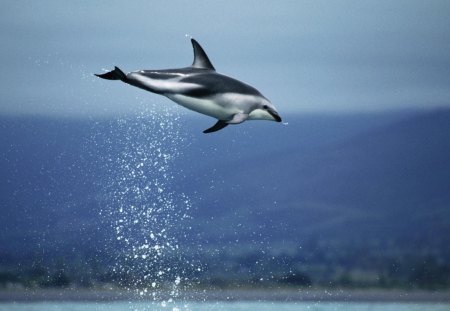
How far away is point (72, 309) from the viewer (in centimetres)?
1758

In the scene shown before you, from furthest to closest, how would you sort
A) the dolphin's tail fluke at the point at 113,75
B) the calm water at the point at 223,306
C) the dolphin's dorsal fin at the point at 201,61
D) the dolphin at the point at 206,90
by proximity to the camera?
the calm water at the point at 223,306 < the dolphin's dorsal fin at the point at 201,61 < the dolphin at the point at 206,90 < the dolphin's tail fluke at the point at 113,75

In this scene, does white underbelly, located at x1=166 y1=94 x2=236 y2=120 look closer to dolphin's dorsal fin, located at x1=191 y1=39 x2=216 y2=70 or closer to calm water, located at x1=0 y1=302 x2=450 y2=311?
dolphin's dorsal fin, located at x1=191 y1=39 x2=216 y2=70

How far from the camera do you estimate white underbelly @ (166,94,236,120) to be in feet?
32.5

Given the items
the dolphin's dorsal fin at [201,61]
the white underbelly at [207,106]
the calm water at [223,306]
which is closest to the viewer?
the white underbelly at [207,106]

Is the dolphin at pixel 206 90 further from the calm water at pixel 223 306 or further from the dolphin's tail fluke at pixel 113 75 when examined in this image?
the calm water at pixel 223 306

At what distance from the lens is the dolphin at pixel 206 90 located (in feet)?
31.5

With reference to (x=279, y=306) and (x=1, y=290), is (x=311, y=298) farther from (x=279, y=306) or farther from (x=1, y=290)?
(x=1, y=290)

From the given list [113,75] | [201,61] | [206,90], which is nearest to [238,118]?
[206,90]

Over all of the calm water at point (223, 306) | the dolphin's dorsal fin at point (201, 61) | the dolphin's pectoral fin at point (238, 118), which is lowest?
the calm water at point (223, 306)

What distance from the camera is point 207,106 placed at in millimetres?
10133

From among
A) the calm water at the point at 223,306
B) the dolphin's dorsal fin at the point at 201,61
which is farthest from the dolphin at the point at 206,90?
the calm water at the point at 223,306

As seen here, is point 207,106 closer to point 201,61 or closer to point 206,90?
point 206,90

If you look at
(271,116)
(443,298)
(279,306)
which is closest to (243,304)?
(279,306)

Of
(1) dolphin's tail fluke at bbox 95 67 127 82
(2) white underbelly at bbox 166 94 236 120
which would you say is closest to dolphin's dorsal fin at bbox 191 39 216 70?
(2) white underbelly at bbox 166 94 236 120
